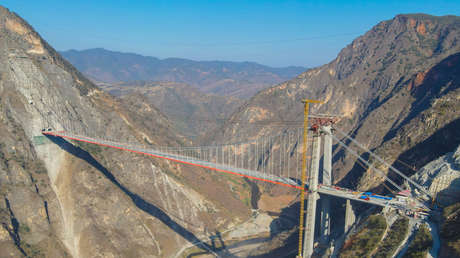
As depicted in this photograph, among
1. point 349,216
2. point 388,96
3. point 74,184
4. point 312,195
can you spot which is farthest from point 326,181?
point 388,96

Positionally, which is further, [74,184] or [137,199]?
[137,199]

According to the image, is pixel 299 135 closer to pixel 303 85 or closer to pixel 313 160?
pixel 303 85

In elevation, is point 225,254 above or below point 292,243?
below

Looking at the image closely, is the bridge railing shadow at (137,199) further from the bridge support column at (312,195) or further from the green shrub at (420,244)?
the green shrub at (420,244)

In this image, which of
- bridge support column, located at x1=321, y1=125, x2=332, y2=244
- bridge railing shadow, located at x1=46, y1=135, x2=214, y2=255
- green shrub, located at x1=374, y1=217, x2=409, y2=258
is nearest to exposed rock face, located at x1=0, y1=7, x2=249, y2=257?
bridge railing shadow, located at x1=46, y1=135, x2=214, y2=255

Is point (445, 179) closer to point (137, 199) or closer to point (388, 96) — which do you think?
point (137, 199)

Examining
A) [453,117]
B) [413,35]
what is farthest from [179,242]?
[413,35]
